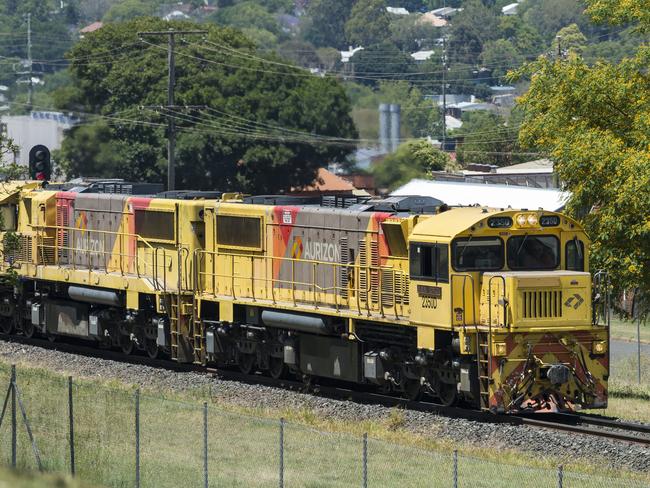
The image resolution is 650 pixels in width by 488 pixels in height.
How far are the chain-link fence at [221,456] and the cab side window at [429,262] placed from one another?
363cm

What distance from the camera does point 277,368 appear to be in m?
29.2

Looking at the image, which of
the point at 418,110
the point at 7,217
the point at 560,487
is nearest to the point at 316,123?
the point at 418,110

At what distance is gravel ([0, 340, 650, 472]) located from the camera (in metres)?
21.3

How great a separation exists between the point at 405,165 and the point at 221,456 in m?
49.7

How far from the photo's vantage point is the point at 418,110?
126m

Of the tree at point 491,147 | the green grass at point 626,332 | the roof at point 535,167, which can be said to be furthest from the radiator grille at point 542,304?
the tree at point 491,147

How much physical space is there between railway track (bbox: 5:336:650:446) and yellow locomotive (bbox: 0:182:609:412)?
32cm

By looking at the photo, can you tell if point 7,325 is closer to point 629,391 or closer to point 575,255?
point 629,391

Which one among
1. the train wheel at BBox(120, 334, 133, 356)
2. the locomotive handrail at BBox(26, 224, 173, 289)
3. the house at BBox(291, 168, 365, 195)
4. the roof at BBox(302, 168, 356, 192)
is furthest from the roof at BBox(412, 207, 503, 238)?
the roof at BBox(302, 168, 356, 192)

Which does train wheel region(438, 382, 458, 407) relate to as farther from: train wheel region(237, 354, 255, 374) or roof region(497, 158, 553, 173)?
roof region(497, 158, 553, 173)

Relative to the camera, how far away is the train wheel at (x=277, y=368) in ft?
95.1

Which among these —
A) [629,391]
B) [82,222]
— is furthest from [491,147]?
[629,391]

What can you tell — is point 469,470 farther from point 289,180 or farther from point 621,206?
point 289,180

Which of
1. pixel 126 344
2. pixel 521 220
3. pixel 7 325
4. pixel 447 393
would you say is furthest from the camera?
pixel 7 325
